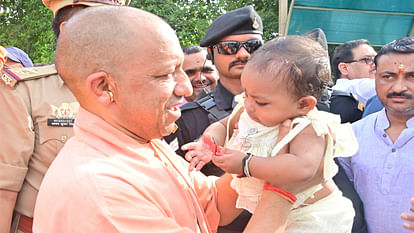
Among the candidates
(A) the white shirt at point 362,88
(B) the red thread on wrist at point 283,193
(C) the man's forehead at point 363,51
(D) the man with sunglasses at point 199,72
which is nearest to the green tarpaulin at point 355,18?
(C) the man's forehead at point 363,51

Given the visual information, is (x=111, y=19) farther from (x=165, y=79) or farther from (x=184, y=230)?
(x=184, y=230)

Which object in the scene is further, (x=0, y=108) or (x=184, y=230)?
(x=0, y=108)

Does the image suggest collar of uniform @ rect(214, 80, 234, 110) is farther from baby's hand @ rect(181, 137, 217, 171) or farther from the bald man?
the bald man

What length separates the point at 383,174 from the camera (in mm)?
2844

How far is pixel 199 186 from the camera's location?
2086 mm

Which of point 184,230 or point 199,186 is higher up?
point 184,230

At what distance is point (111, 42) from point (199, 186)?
940 mm

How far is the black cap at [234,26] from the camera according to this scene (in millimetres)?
3291

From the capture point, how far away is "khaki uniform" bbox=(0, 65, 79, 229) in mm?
2367

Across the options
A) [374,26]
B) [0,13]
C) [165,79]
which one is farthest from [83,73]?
[0,13]

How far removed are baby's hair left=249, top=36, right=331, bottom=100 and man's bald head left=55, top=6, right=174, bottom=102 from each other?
1.83ft

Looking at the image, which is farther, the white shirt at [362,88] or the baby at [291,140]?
the white shirt at [362,88]

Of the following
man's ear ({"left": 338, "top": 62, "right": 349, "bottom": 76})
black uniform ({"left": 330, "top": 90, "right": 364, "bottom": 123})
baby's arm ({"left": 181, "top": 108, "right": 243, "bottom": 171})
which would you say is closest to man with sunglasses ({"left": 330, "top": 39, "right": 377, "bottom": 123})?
man's ear ({"left": 338, "top": 62, "right": 349, "bottom": 76})

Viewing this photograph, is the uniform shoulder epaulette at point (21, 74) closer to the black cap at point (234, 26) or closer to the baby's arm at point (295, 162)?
the black cap at point (234, 26)
